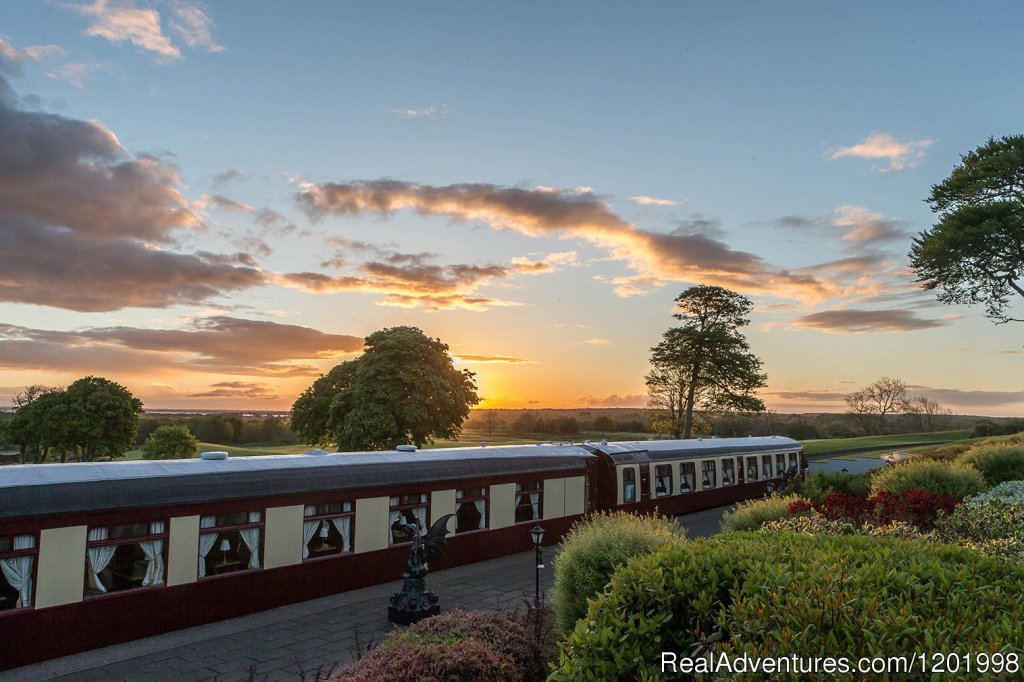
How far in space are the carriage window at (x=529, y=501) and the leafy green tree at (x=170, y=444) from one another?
27.3 metres

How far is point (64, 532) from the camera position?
1137cm

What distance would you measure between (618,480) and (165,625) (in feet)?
53.2

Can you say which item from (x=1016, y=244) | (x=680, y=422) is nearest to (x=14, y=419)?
(x=680, y=422)

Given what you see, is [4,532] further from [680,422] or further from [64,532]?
[680,422]

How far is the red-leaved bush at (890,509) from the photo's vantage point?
15.5 m

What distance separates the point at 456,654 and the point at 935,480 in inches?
727

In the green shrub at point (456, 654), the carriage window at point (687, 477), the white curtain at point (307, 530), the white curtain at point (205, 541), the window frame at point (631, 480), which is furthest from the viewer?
the carriage window at point (687, 477)

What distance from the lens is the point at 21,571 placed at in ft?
36.0

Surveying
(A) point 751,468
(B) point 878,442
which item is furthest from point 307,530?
(B) point 878,442

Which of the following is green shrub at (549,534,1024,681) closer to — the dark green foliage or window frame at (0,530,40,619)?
window frame at (0,530,40,619)

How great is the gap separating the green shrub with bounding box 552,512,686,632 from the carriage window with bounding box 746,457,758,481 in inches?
926

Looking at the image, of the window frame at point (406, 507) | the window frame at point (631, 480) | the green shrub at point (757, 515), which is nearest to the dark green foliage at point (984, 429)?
the window frame at point (631, 480)

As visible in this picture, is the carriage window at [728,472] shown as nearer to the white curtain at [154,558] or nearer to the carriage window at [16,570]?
the white curtain at [154,558]

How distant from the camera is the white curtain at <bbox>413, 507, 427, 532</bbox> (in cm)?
1730
